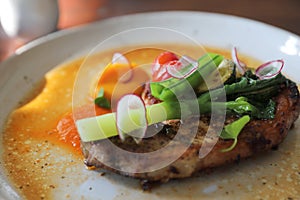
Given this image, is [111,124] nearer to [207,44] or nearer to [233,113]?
[233,113]

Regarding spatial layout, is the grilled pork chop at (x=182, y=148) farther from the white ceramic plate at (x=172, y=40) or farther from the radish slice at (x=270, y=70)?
→ the radish slice at (x=270, y=70)

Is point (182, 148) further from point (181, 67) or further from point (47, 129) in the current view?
point (47, 129)

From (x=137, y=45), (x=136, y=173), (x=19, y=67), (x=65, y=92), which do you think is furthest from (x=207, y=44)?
(x=136, y=173)

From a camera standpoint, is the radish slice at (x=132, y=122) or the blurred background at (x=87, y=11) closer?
the radish slice at (x=132, y=122)

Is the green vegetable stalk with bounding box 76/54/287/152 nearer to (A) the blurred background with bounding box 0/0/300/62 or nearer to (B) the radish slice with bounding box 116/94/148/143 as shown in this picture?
(B) the radish slice with bounding box 116/94/148/143

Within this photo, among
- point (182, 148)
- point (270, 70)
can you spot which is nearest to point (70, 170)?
point (182, 148)

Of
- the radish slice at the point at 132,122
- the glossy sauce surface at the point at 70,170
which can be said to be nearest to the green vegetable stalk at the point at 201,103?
the radish slice at the point at 132,122

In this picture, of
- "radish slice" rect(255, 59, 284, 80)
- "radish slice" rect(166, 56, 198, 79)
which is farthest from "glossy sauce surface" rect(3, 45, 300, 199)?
"radish slice" rect(166, 56, 198, 79)
